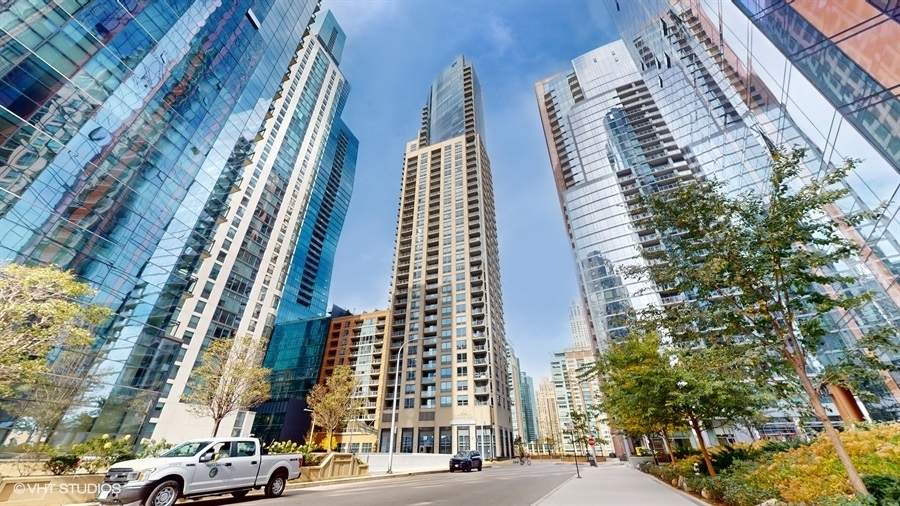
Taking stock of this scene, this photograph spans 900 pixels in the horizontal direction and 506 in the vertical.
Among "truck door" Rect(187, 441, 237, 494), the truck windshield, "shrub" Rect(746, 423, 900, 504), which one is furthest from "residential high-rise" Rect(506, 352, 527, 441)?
the truck windshield

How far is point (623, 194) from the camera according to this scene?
66500 millimetres

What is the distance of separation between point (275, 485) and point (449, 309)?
197 feet

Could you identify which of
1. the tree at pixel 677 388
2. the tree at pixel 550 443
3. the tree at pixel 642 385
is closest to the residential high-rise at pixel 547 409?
the tree at pixel 550 443

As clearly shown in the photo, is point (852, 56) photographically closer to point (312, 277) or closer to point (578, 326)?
point (312, 277)

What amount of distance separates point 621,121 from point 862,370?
265ft

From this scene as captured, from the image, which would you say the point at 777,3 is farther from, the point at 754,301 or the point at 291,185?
the point at 291,185

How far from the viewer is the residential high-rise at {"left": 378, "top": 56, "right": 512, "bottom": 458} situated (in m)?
61.5

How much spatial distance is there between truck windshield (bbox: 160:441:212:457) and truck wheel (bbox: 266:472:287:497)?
9.16 ft

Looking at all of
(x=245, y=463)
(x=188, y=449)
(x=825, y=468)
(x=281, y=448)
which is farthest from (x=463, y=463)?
(x=825, y=468)

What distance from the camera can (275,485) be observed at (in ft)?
39.3

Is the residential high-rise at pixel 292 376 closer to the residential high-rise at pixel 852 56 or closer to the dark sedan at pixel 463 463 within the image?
the dark sedan at pixel 463 463

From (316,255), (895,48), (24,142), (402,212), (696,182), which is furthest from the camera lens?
(316,255)

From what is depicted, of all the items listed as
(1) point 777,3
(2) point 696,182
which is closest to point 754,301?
(2) point 696,182

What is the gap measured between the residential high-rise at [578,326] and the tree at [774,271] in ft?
556
